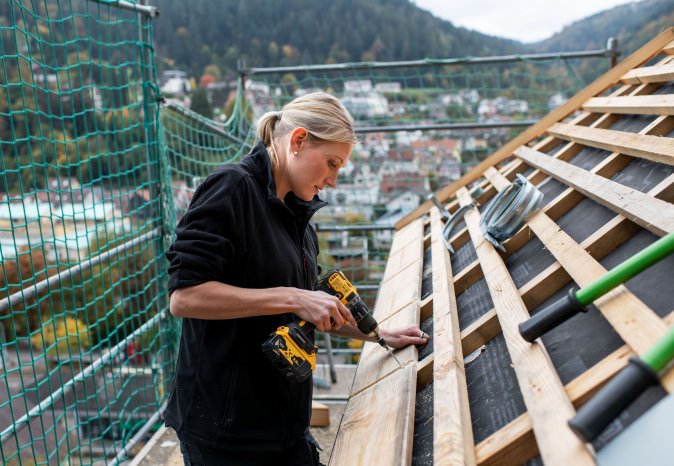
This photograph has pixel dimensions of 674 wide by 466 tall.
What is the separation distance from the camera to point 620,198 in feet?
7.04

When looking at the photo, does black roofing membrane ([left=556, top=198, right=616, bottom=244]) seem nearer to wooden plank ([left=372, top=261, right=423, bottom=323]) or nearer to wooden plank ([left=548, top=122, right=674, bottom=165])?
wooden plank ([left=548, top=122, right=674, bottom=165])

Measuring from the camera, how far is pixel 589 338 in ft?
5.05

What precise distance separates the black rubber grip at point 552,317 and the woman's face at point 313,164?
82cm

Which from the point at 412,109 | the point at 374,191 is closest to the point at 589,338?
the point at 374,191

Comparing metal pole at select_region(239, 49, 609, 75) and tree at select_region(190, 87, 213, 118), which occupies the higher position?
metal pole at select_region(239, 49, 609, 75)

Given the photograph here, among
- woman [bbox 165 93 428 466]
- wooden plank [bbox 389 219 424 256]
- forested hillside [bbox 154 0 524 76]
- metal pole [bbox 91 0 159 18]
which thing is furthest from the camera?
forested hillside [bbox 154 0 524 76]

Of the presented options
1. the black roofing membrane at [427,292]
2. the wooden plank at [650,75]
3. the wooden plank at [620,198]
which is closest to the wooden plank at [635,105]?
the wooden plank at [650,75]

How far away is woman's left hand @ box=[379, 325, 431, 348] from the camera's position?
230cm

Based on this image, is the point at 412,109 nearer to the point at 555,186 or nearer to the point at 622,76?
the point at 622,76

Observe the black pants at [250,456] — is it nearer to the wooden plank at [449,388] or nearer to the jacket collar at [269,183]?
the wooden plank at [449,388]

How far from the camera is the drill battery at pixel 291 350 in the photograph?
187 cm

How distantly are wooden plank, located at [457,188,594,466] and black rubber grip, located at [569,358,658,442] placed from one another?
48 millimetres

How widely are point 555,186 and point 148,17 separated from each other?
9.00ft

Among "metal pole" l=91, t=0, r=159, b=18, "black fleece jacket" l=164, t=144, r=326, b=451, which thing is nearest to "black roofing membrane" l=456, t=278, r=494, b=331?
"black fleece jacket" l=164, t=144, r=326, b=451
